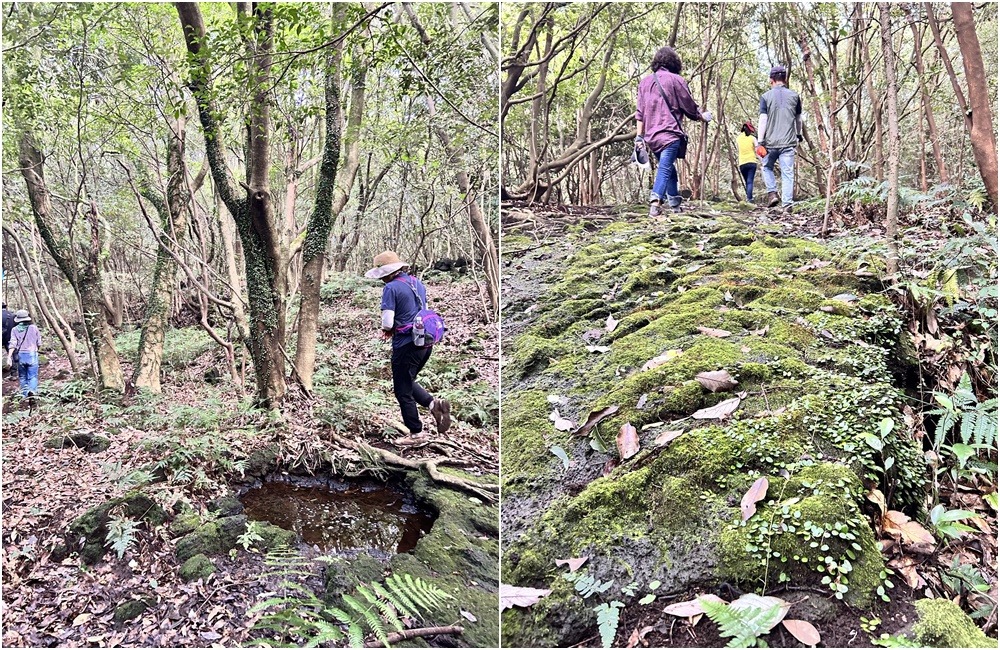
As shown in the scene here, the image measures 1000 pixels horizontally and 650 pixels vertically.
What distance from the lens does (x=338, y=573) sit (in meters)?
3.18

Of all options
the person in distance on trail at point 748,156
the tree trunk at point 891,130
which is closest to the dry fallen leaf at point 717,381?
the tree trunk at point 891,130

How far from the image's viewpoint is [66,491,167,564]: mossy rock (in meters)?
3.54

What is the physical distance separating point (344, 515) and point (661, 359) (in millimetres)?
2934

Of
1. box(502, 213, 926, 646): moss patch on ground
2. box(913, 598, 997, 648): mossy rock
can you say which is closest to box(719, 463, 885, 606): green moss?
box(502, 213, 926, 646): moss patch on ground

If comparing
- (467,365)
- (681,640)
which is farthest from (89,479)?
(681,640)

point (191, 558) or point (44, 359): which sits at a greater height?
point (44, 359)

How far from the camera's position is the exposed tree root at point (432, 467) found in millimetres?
4262

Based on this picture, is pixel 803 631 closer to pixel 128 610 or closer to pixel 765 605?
pixel 765 605

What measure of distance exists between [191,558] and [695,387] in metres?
3.33

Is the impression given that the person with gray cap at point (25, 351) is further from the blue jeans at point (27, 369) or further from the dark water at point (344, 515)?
the dark water at point (344, 515)

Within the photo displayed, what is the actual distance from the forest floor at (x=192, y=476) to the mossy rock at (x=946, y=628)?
1709 millimetres

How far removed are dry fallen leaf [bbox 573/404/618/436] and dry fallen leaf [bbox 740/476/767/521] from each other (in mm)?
732

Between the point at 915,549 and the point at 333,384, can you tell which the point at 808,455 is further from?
the point at 333,384

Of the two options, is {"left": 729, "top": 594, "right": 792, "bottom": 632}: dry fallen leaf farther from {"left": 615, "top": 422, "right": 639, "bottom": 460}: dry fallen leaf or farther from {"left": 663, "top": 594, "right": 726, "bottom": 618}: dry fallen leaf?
{"left": 615, "top": 422, "right": 639, "bottom": 460}: dry fallen leaf
